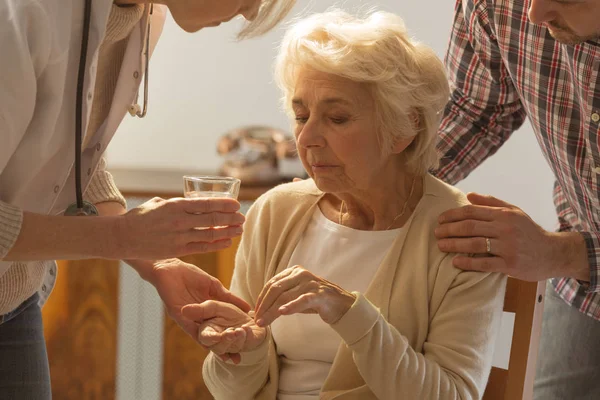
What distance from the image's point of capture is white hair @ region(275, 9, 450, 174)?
75.7 inches

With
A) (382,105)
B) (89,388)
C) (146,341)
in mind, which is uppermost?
(382,105)

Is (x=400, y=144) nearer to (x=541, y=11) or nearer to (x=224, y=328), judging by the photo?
(x=541, y=11)

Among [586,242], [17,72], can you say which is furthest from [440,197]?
[17,72]

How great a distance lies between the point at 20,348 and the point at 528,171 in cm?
255

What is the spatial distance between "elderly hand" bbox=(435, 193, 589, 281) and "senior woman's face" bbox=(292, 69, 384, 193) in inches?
8.8

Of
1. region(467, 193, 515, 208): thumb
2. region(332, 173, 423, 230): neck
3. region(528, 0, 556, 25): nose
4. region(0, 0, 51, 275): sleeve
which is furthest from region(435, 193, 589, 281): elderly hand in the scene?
region(0, 0, 51, 275): sleeve

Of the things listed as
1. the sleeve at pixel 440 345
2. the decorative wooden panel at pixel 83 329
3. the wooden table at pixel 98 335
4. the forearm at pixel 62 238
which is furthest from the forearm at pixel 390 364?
the decorative wooden panel at pixel 83 329

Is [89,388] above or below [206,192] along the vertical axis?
below

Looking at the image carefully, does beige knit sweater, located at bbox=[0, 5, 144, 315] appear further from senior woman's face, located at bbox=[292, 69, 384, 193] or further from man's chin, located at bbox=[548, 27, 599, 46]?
man's chin, located at bbox=[548, 27, 599, 46]

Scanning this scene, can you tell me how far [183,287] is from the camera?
6.50 ft

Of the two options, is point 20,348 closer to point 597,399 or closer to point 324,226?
point 324,226

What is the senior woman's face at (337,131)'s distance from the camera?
1955 millimetres

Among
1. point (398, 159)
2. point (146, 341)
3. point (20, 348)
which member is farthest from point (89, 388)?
point (398, 159)

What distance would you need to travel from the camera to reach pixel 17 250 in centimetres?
150
